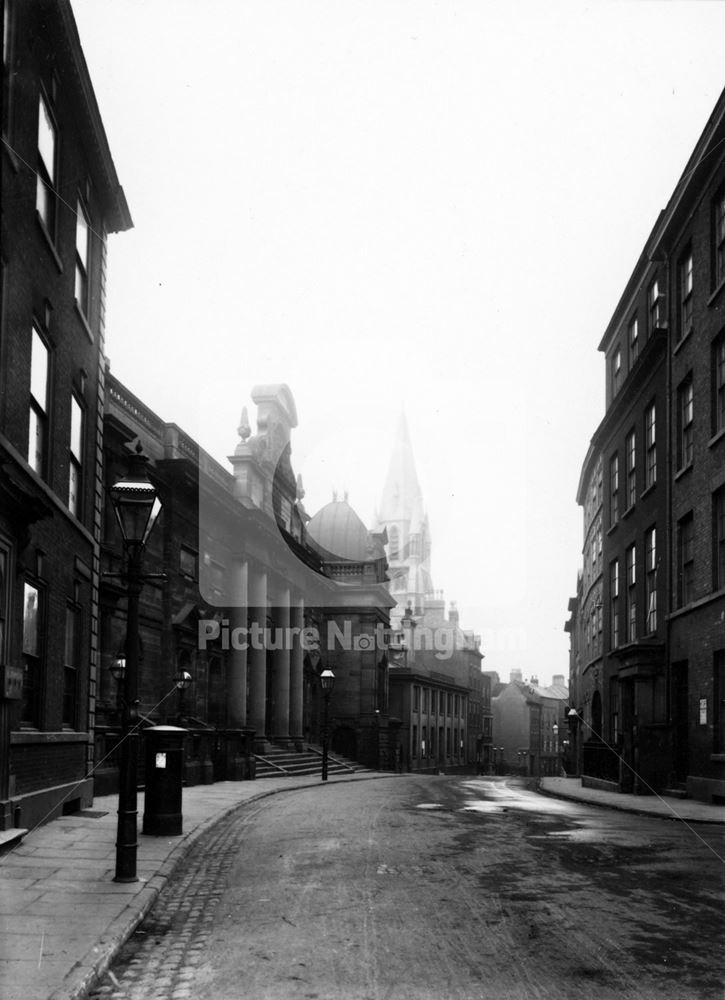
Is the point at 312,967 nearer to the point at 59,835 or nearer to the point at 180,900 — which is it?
the point at 180,900

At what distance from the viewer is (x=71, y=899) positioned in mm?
9414

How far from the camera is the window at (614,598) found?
Answer: 34.1 m

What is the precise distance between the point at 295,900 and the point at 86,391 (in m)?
11.6

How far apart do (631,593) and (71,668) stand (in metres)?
18.9

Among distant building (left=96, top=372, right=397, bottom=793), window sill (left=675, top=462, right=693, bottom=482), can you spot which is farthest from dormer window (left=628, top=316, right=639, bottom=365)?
distant building (left=96, top=372, right=397, bottom=793)

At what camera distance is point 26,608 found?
15.0 meters

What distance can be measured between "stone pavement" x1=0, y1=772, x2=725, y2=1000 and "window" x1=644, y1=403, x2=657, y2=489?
12546 mm

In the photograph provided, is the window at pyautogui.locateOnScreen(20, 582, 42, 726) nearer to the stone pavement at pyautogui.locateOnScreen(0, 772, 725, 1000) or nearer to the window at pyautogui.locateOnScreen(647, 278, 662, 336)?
the stone pavement at pyautogui.locateOnScreen(0, 772, 725, 1000)

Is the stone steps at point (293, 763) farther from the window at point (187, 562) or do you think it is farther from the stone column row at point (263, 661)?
the window at point (187, 562)

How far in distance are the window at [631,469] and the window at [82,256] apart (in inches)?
701

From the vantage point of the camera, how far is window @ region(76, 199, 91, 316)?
18.6m

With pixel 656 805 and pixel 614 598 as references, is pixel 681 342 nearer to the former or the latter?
pixel 656 805

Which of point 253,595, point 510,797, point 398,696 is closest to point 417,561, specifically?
point 398,696

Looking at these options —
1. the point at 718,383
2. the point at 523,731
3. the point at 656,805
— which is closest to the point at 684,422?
the point at 718,383
